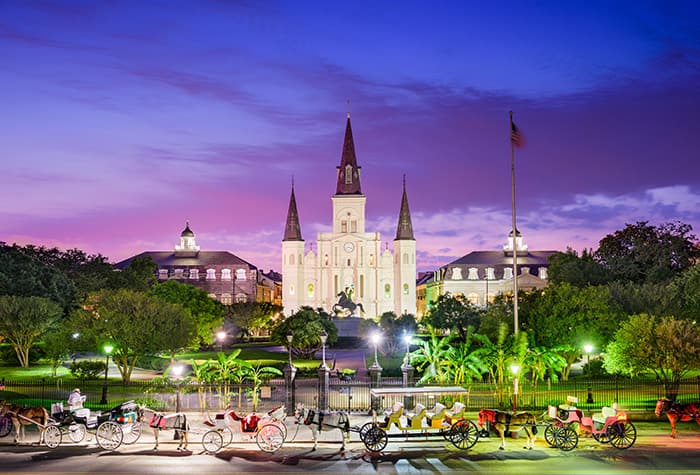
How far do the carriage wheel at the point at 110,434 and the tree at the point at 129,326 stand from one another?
14799 millimetres

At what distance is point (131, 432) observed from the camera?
1991 centimetres

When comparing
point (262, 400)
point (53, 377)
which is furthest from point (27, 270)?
point (262, 400)

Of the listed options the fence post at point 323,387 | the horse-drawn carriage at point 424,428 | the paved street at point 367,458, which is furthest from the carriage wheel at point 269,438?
the fence post at point 323,387

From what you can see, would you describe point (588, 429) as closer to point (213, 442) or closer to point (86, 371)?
point (213, 442)

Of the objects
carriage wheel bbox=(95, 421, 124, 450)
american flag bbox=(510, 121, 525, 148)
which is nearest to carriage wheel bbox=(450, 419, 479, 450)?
carriage wheel bbox=(95, 421, 124, 450)

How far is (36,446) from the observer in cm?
1961

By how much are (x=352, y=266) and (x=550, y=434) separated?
332 ft

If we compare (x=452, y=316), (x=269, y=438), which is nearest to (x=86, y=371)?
(x=269, y=438)

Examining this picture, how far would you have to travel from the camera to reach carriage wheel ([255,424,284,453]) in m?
18.6

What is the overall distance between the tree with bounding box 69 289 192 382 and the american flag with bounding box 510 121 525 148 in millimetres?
19400

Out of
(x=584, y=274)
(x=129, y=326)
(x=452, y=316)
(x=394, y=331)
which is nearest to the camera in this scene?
(x=129, y=326)

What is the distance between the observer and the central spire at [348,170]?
123812mm

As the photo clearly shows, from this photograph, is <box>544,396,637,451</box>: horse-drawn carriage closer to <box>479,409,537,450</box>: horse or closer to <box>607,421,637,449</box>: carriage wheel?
<box>607,421,637,449</box>: carriage wheel

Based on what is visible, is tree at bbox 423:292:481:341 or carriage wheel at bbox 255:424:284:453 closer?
carriage wheel at bbox 255:424:284:453
